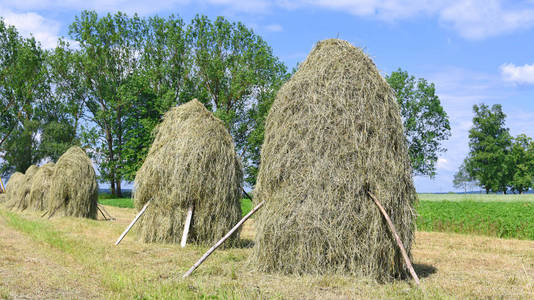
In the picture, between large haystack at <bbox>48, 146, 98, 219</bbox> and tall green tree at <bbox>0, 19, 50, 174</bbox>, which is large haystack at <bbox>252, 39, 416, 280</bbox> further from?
tall green tree at <bbox>0, 19, 50, 174</bbox>

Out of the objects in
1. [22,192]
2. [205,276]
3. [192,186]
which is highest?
[192,186]

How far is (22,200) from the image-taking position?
79.5 ft

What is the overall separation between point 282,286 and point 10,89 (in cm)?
4744

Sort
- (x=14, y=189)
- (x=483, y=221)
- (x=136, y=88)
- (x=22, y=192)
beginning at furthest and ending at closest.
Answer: (x=136, y=88) < (x=14, y=189) < (x=22, y=192) < (x=483, y=221)

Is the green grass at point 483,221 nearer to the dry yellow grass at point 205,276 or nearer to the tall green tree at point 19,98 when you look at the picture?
the dry yellow grass at point 205,276

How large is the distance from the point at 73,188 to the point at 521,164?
5048cm

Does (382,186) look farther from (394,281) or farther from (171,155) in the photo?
(171,155)

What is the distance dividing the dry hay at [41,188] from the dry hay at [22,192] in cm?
190

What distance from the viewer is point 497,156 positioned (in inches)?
1977

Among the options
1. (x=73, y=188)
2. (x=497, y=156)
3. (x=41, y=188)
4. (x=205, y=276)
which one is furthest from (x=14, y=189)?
(x=497, y=156)

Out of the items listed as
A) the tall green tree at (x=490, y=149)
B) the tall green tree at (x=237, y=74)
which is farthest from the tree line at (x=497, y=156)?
the tall green tree at (x=237, y=74)

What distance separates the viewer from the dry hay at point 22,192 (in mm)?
24016

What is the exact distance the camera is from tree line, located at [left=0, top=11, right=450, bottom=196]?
122 ft

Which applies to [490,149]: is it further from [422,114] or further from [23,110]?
[23,110]
